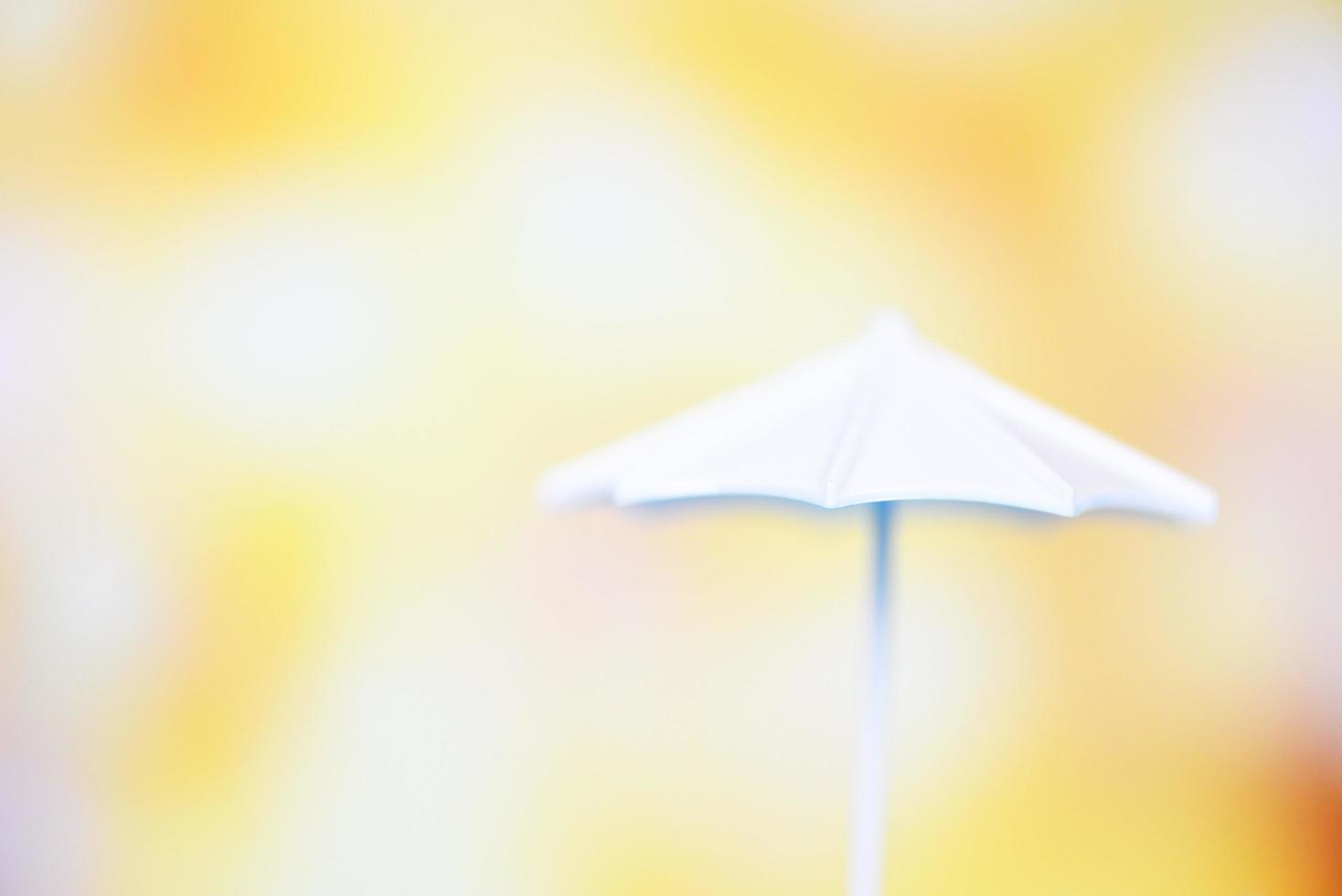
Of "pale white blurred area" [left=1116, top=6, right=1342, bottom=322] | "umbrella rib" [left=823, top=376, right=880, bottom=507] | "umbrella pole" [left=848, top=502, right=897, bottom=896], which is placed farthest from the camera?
"pale white blurred area" [left=1116, top=6, right=1342, bottom=322]

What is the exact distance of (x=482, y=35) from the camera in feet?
3.98

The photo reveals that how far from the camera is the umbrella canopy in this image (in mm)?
725

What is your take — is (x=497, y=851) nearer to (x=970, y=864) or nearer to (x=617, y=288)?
(x=970, y=864)

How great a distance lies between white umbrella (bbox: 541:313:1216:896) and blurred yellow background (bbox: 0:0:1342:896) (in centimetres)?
25

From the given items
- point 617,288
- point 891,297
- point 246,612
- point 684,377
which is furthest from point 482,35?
point 246,612

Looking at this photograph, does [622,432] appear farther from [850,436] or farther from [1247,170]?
[1247,170]

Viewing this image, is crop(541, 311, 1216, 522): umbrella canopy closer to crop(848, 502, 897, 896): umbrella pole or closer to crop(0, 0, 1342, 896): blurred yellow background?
crop(848, 502, 897, 896): umbrella pole

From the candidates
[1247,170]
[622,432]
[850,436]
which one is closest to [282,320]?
[622,432]

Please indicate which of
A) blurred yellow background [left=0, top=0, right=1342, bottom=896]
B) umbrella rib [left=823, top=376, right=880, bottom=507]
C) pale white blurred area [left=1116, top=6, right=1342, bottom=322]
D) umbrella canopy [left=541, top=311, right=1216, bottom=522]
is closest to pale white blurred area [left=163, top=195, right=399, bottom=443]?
blurred yellow background [left=0, top=0, right=1342, bottom=896]

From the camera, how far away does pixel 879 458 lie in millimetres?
750

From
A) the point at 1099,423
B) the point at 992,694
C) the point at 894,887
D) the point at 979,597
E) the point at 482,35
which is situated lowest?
the point at 894,887

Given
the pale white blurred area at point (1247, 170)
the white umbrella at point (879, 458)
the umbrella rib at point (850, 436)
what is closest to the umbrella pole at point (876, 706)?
the white umbrella at point (879, 458)

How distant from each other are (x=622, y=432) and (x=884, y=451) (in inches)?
20.5

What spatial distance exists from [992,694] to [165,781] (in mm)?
991
